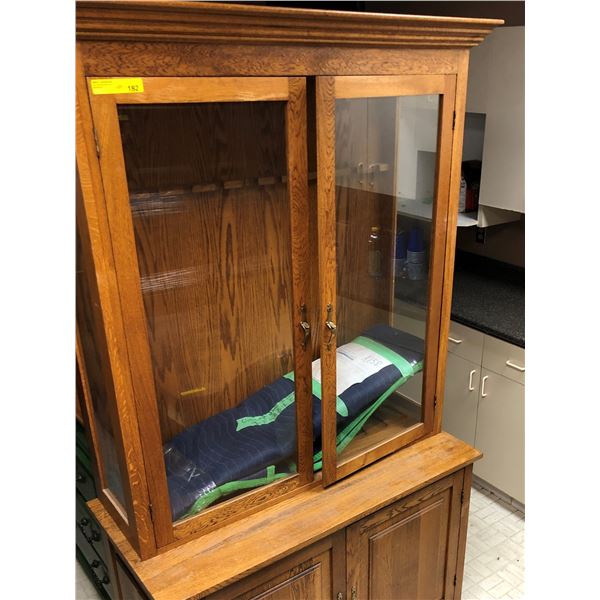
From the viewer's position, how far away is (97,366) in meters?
1.25

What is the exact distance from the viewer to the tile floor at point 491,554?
200 centimetres

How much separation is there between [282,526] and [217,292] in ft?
2.06

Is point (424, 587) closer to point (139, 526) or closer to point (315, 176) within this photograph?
point (139, 526)

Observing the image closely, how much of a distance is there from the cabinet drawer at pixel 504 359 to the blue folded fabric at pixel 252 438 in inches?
26.4

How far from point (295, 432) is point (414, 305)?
1.64ft

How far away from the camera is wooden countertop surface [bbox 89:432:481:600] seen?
48.9 inches

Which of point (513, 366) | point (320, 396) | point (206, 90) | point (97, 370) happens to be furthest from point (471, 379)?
point (206, 90)

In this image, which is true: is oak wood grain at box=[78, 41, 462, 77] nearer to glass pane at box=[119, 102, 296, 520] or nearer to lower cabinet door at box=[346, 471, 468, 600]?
glass pane at box=[119, 102, 296, 520]

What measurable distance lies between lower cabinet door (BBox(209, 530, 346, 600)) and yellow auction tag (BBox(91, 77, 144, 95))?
3.49 ft

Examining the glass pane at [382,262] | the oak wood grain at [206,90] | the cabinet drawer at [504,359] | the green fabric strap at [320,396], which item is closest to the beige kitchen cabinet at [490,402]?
the cabinet drawer at [504,359]

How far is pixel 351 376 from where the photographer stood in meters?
1.57

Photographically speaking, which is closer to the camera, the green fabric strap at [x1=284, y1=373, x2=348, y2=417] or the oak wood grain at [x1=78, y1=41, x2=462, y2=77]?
the oak wood grain at [x1=78, y1=41, x2=462, y2=77]

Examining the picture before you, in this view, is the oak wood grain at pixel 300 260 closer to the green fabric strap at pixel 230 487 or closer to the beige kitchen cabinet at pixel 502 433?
the green fabric strap at pixel 230 487

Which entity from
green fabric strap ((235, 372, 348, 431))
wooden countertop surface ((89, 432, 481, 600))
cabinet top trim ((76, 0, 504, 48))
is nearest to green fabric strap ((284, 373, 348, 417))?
green fabric strap ((235, 372, 348, 431))
